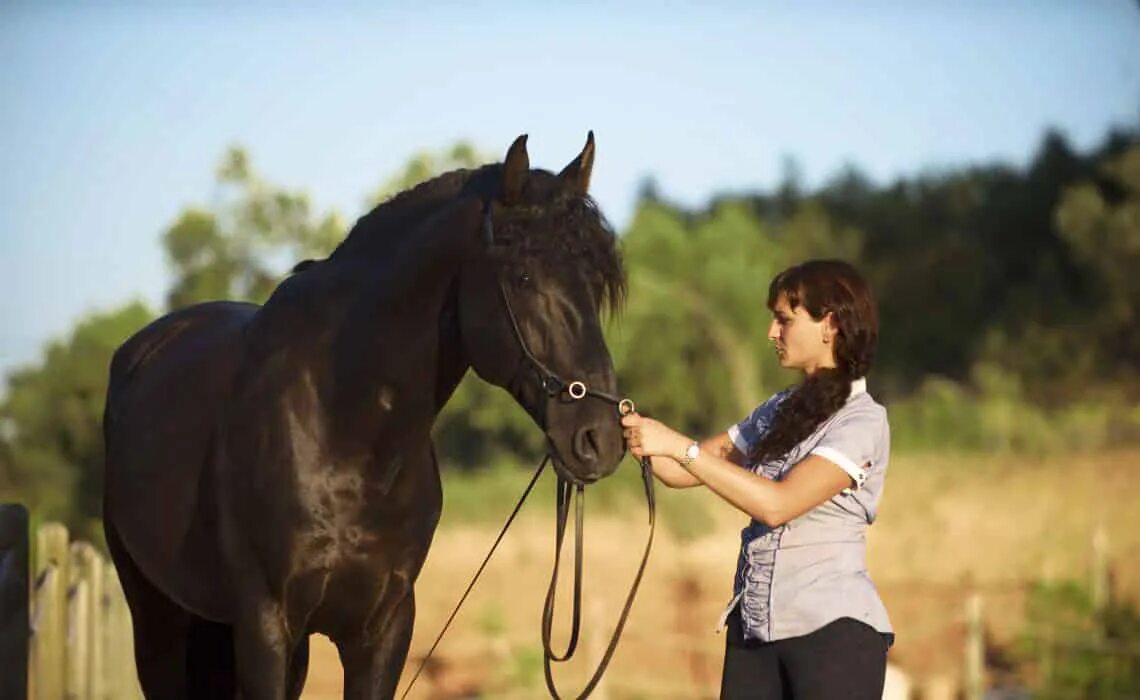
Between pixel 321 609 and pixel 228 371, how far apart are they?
0.80 metres

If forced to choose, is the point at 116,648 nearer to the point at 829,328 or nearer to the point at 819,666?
the point at 819,666

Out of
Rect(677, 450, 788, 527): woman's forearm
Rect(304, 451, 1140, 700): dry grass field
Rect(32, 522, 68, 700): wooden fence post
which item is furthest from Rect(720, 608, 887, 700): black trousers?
Rect(304, 451, 1140, 700): dry grass field

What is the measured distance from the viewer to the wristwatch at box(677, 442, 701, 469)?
3288 mm

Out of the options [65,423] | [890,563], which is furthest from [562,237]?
[890,563]

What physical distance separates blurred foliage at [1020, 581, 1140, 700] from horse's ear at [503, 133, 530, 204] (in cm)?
813

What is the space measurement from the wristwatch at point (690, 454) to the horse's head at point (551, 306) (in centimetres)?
17

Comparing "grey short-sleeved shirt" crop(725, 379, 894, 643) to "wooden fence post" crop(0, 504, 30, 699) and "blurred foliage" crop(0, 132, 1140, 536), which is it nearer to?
"wooden fence post" crop(0, 504, 30, 699)

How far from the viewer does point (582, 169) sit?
355cm

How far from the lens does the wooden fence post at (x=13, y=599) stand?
215 inches

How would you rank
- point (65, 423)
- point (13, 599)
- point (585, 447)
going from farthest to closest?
point (65, 423), point (13, 599), point (585, 447)

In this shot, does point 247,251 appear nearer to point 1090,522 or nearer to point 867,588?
point 867,588

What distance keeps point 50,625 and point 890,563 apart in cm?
1738

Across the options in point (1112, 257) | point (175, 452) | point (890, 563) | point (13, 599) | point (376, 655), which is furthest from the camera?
point (1112, 257)

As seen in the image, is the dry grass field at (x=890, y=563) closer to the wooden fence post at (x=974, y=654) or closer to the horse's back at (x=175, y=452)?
the wooden fence post at (x=974, y=654)
